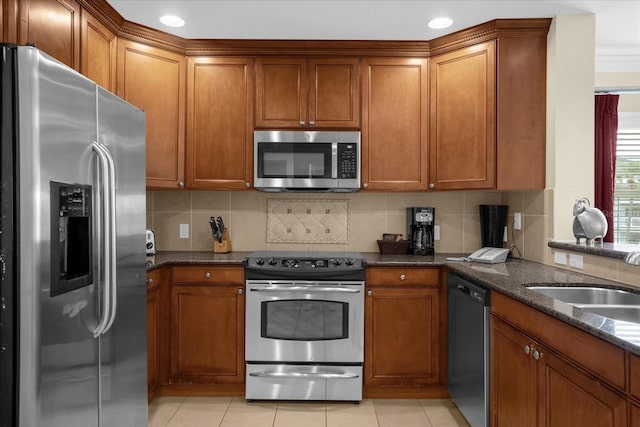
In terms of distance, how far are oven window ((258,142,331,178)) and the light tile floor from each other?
1523 mm

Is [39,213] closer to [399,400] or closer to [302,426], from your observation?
[302,426]

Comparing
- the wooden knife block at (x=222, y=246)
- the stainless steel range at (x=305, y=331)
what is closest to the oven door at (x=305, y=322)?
the stainless steel range at (x=305, y=331)

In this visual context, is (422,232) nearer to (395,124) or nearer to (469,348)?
(395,124)

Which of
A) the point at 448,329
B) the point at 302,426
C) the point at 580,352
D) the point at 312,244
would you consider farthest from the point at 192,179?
the point at 580,352

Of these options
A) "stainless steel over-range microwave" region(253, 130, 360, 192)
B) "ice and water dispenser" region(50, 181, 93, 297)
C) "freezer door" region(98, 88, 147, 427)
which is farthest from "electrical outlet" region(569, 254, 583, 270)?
"ice and water dispenser" region(50, 181, 93, 297)

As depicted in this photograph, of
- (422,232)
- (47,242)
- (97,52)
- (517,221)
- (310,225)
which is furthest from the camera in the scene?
(310,225)

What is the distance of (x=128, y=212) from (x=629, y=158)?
3.95m

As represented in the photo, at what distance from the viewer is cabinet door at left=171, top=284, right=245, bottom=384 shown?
2965 mm

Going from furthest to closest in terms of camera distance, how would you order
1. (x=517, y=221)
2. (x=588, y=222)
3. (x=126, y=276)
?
1. (x=517, y=221)
2. (x=588, y=222)
3. (x=126, y=276)

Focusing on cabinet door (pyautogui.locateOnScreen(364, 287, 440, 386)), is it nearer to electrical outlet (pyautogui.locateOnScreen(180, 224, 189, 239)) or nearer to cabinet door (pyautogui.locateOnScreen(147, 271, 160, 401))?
cabinet door (pyautogui.locateOnScreen(147, 271, 160, 401))

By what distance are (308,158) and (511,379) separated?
186cm

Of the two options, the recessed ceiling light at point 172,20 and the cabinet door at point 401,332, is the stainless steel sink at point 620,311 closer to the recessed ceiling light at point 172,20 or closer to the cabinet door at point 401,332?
the cabinet door at point 401,332

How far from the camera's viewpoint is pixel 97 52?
8.63 ft

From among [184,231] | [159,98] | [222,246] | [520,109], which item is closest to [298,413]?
[222,246]
